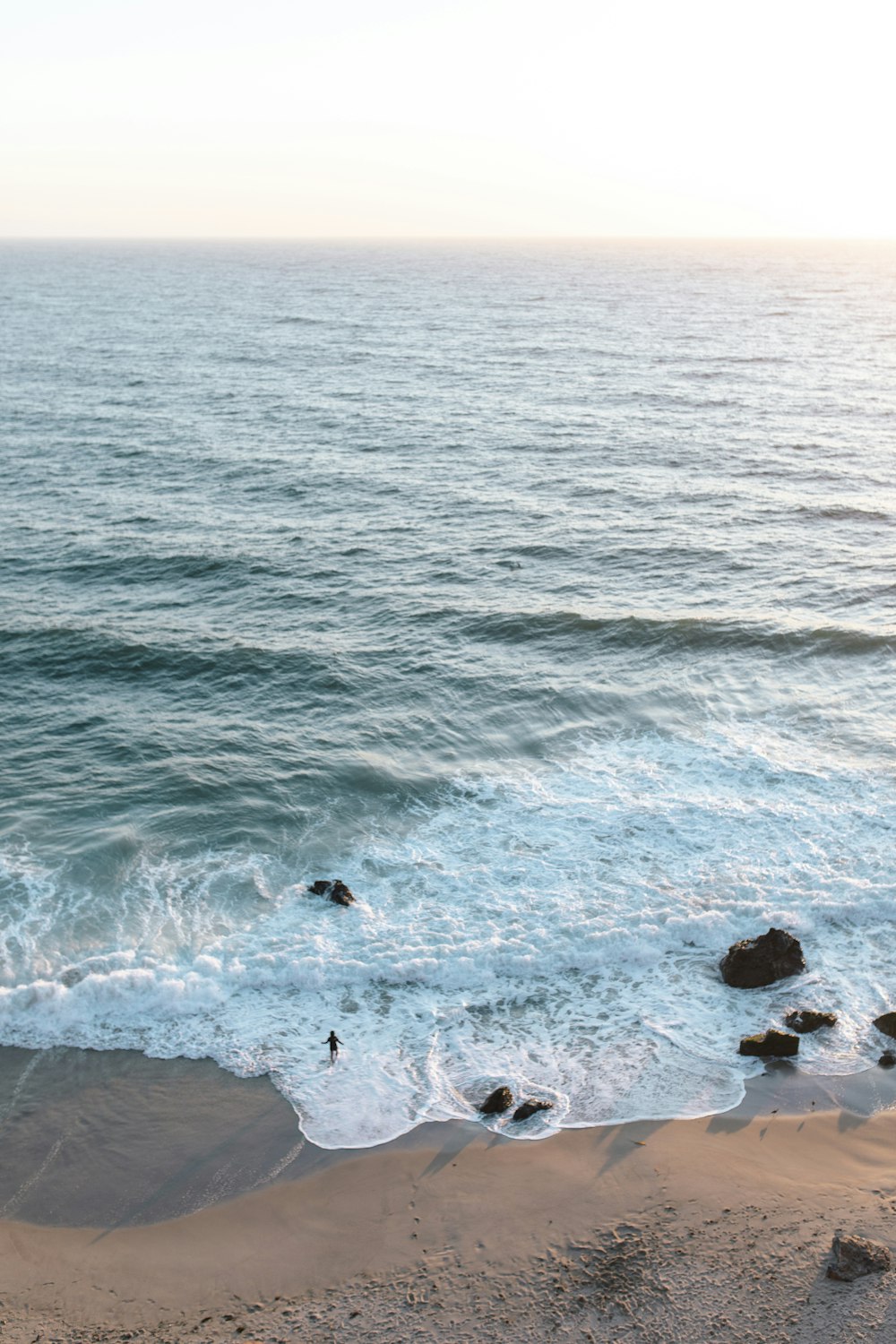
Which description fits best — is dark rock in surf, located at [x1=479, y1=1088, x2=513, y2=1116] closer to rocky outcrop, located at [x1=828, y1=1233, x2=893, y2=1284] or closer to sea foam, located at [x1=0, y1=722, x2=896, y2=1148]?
sea foam, located at [x1=0, y1=722, x2=896, y2=1148]

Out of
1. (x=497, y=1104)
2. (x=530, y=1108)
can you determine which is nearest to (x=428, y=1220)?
(x=497, y=1104)

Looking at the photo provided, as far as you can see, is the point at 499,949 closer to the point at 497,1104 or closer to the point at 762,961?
the point at 497,1104

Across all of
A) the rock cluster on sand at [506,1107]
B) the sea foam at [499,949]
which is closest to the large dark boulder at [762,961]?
the sea foam at [499,949]

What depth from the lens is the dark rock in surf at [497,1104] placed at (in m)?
16.2

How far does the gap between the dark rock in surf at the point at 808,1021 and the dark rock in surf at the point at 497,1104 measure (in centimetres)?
555

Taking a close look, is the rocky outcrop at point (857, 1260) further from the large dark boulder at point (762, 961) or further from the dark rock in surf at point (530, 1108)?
the large dark boulder at point (762, 961)

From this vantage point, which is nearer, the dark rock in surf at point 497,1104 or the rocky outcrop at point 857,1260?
the rocky outcrop at point 857,1260

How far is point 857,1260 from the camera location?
12.8 m

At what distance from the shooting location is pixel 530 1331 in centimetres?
1235

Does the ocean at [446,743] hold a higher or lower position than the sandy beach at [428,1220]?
higher

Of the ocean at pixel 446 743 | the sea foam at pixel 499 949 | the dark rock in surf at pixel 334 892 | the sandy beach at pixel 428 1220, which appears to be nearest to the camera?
the sandy beach at pixel 428 1220

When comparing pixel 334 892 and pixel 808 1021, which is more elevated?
pixel 334 892

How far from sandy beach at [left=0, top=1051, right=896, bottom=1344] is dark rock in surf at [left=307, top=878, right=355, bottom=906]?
488cm

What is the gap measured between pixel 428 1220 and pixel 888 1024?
9050 millimetres
